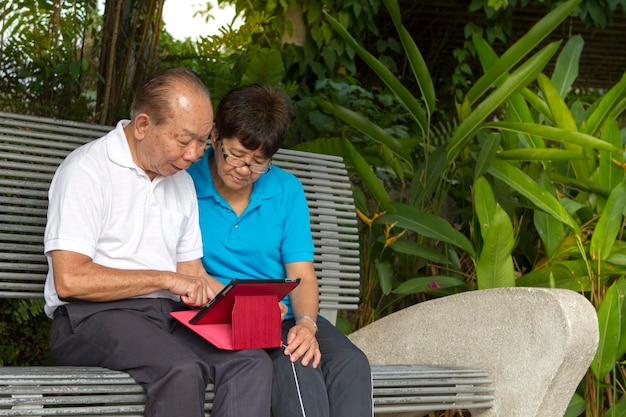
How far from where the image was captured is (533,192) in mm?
3934

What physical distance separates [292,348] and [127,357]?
0.49 m

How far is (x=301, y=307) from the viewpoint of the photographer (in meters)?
2.97

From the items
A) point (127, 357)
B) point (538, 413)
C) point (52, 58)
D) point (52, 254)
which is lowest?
point (538, 413)

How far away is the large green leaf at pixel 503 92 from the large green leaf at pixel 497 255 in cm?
50

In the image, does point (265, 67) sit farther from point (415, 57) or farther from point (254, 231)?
point (254, 231)

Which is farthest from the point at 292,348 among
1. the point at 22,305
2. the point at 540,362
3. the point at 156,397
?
the point at 22,305

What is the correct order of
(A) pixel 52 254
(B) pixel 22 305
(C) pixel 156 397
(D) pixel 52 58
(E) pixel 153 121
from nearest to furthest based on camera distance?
(C) pixel 156 397 → (A) pixel 52 254 → (E) pixel 153 121 → (B) pixel 22 305 → (D) pixel 52 58

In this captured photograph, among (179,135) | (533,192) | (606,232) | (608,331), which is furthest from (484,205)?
(179,135)

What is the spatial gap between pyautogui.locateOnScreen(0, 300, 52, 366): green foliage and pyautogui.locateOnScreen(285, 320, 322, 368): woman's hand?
151 cm

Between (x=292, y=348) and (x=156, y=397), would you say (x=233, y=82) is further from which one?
(x=156, y=397)

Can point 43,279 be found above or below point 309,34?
below

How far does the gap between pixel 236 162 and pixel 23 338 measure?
64.3 inches

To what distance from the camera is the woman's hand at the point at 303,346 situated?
2.67m

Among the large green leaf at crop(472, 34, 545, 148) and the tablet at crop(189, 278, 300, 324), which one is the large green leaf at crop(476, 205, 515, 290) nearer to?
the large green leaf at crop(472, 34, 545, 148)
